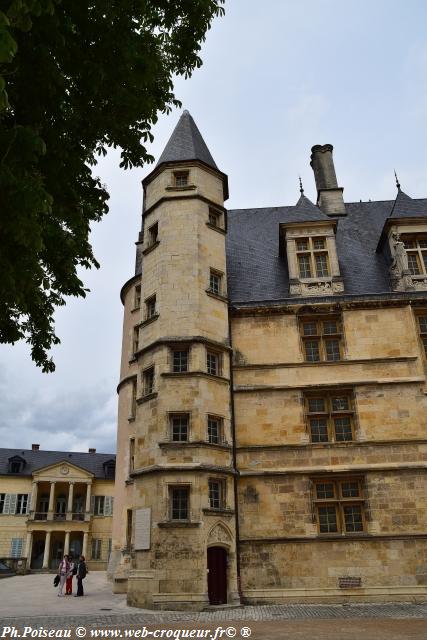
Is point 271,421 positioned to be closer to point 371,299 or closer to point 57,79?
point 371,299

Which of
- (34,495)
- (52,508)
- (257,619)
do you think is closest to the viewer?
(257,619)

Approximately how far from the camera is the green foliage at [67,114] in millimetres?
5660

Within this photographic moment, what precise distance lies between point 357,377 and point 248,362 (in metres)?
3.57

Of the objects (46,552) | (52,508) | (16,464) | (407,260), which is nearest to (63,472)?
(52,508)

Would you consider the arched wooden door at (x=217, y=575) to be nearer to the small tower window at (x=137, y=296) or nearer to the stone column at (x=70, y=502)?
the small tower window at (x=137, y=296)

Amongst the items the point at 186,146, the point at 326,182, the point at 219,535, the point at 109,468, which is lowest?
the point at 219,535

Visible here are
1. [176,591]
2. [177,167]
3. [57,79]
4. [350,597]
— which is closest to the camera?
[57,79]

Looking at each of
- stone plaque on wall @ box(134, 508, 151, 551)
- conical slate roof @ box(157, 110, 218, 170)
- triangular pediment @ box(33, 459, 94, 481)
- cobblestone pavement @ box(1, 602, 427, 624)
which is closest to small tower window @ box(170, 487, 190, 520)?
stone plaque on wall @ box(134, 508, 151, 551)

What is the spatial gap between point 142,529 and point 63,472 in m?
36.0

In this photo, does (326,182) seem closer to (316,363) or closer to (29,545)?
(316,363)

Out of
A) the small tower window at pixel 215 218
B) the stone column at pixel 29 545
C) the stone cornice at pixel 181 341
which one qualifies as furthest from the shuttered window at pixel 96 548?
the small tower window at pixel 215 218

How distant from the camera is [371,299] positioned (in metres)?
17.3

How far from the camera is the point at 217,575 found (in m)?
14.1

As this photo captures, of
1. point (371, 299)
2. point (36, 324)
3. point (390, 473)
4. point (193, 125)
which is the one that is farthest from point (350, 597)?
point (193, 125)
